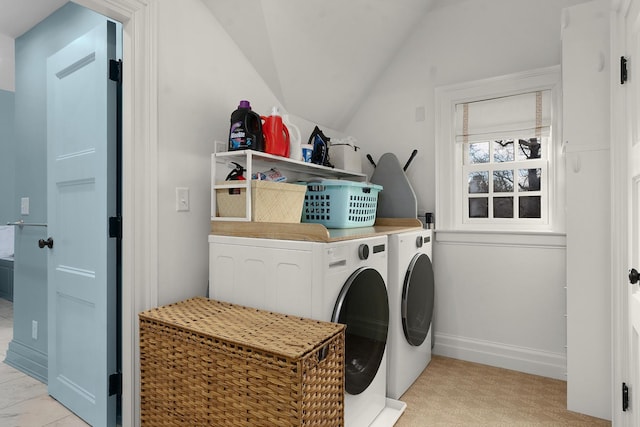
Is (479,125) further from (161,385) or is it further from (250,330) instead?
(161,385)

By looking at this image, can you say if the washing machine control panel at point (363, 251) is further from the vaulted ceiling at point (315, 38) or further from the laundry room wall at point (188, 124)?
the vaulted ceiling at point (315, 38)

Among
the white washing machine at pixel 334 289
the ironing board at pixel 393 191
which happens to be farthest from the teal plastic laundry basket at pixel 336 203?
the ironing board at pixel 393 191

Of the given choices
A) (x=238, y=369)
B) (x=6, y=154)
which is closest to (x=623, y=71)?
(x=238, y=369)

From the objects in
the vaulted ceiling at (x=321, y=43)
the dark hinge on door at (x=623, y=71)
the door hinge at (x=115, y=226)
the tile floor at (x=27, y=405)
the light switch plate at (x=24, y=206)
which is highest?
the vaulted ceiling at (x=321, y=43)

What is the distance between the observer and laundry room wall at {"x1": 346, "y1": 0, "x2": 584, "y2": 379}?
2.48m

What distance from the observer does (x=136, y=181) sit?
163 cm

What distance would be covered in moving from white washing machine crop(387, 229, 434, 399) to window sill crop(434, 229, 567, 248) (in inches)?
14.0

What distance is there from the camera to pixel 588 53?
191 centimetres

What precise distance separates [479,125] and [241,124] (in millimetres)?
1813

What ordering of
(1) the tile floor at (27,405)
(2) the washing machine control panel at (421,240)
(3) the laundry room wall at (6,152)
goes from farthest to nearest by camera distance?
(3) the laundry room wall at (6,152) < (2) the washing machine control panel at (421,240) < (1) the tile floor at (27,405)

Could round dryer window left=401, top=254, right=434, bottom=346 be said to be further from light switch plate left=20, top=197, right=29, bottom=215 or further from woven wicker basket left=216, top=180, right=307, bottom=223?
light switch plate left=20, top=197, right=29, bottom=215

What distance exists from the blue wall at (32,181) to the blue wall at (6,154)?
2472 millimetres

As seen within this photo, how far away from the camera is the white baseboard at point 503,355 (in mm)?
2445

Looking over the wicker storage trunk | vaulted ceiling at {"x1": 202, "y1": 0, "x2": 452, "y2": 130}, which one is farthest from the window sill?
the wicker storage trunk
